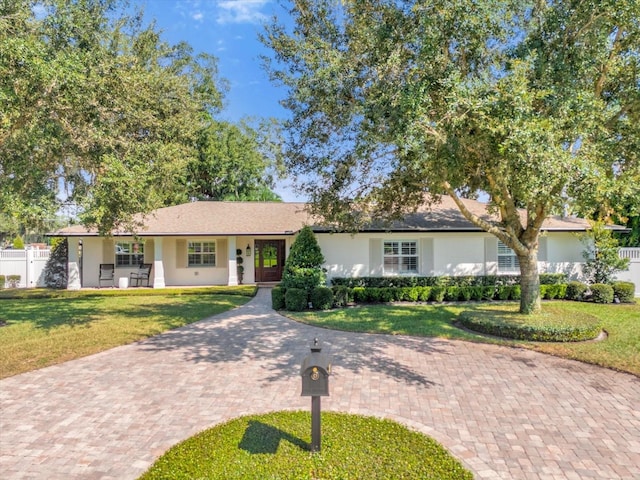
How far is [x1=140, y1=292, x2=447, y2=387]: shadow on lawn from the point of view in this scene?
23.2ft

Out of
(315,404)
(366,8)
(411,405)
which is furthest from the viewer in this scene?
(366,8)

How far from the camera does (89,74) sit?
8633 mm

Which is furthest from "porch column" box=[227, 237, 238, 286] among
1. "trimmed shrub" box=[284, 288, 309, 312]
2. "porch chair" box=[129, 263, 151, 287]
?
"trimmed shrub" box=[284, 288, 309, 312]

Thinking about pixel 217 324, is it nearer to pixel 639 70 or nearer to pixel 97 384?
pixel 97 384

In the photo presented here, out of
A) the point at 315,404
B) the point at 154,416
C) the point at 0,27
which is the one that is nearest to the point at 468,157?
the point at 315,404

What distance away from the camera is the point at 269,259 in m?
20.5

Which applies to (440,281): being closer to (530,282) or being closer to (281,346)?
(530,282)

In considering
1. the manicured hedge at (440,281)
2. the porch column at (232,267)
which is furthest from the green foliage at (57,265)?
the manicured hedge at (440,281)

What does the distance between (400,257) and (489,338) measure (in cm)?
731

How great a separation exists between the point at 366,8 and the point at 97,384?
29.2ft

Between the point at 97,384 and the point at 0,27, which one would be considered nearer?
the point at 97,384

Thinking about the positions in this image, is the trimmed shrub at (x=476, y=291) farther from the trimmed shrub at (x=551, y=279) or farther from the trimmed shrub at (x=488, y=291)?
the trimmed shrub at (x=551, y=279)

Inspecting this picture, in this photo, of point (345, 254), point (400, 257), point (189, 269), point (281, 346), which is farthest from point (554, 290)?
point (189, 269)

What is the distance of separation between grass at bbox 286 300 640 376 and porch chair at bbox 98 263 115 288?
40.0 ft
